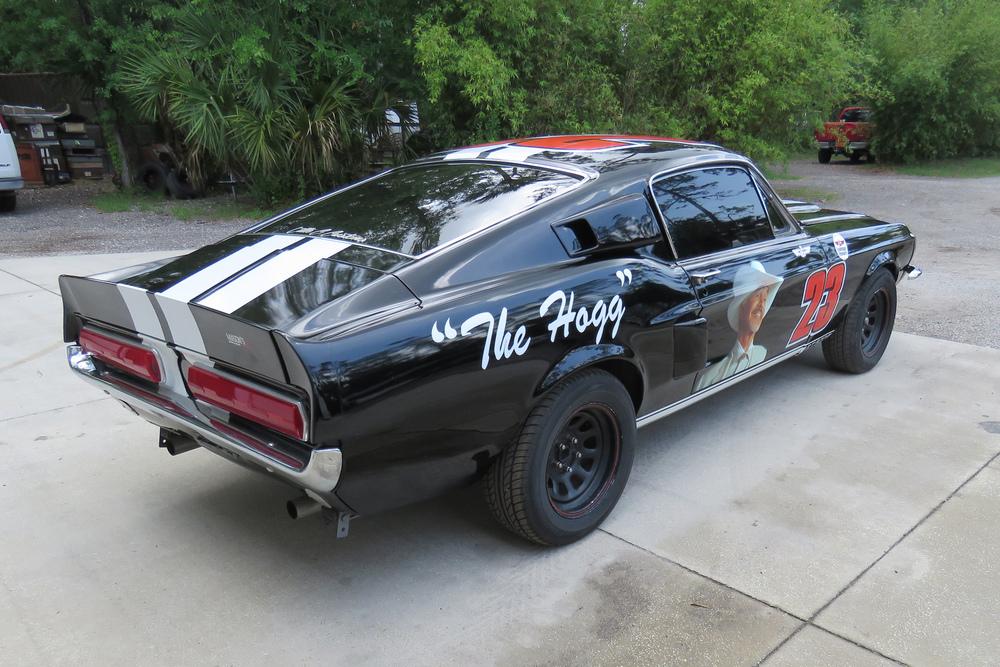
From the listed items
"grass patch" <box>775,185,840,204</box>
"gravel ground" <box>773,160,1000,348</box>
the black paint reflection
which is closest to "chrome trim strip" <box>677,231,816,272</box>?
the black paint reflection

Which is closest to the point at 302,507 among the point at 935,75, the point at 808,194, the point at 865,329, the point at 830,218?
the point at 830,218

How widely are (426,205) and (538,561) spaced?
1.50m

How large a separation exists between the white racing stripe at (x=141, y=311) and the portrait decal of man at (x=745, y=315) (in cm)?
230

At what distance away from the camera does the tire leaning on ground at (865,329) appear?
478 cm

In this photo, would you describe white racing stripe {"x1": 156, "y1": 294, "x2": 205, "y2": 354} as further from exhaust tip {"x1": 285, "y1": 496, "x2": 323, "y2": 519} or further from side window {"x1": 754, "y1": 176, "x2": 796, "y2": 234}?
side window {"x1": 754, "y1": 176, "x2": 796, "y2": 234}

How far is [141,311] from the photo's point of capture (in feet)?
9.02

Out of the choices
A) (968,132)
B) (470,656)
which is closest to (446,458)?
(470,656)

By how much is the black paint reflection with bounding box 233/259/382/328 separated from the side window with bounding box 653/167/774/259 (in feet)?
4.85

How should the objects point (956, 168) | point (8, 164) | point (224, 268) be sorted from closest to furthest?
point (224, 268), point (8, 164), point (956, 168)

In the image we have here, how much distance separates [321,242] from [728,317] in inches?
73.8

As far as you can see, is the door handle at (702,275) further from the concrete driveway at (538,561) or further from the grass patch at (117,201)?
the grass patch at (117,201)

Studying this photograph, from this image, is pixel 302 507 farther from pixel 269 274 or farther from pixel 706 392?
pixel 706 392

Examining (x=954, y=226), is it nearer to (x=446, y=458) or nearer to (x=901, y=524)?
(x=901, y=524)

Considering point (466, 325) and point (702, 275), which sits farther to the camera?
point (702, 275)
